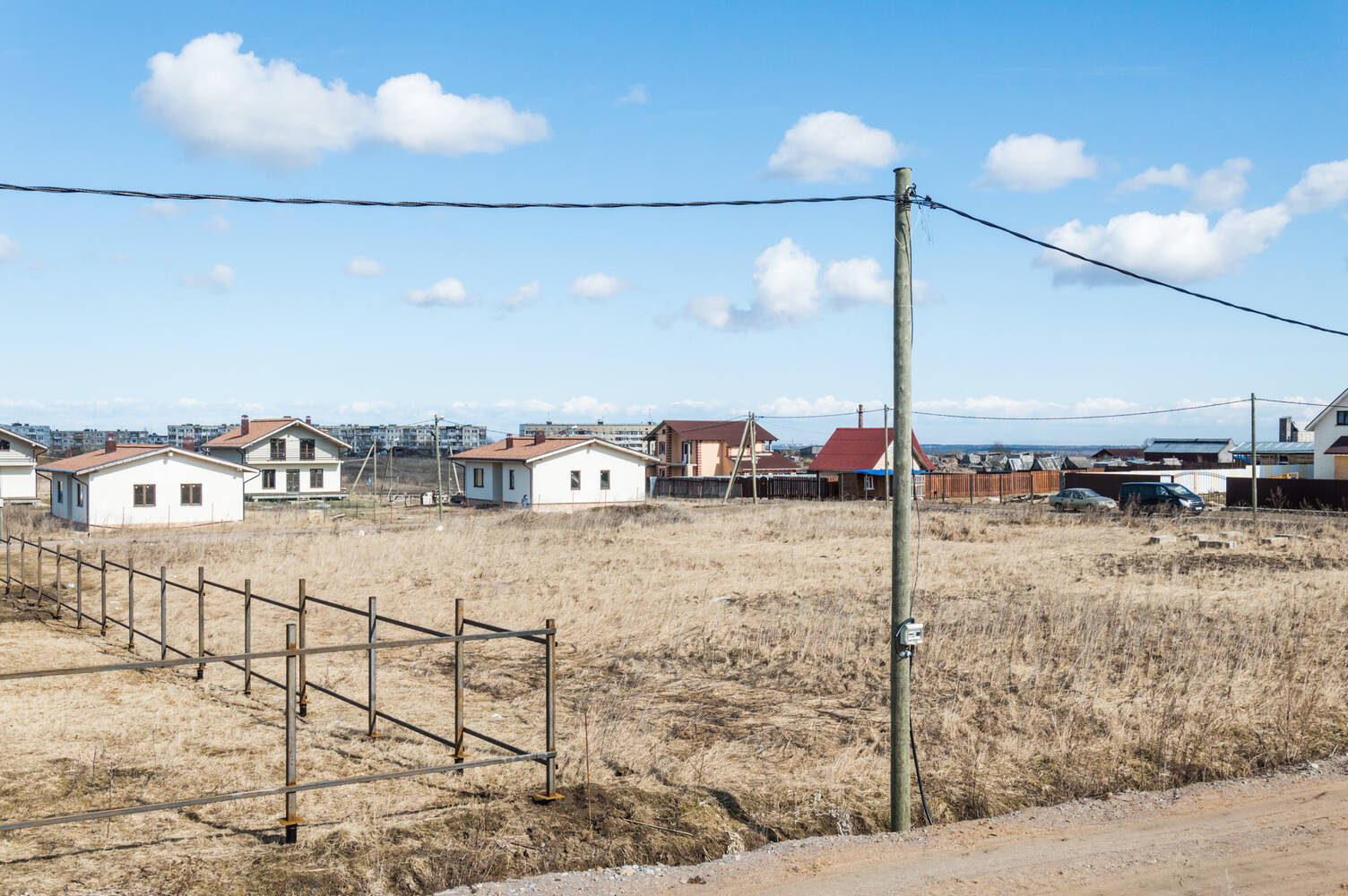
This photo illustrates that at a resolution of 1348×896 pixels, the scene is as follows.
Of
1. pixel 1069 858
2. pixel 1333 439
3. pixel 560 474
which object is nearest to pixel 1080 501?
pixel 1333 439

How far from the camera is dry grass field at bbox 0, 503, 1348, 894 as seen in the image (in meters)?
8.05

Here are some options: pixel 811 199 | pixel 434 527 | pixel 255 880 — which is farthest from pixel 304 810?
pixel 434 527

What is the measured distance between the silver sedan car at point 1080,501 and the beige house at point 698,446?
32153 mm

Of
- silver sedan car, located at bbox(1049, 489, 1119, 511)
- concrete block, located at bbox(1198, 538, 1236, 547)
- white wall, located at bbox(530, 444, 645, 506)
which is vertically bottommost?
concrete block, located at bbox(1198, 538, 1236, 547)

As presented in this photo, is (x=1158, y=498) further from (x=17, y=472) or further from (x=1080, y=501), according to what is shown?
(x=17, y=472)

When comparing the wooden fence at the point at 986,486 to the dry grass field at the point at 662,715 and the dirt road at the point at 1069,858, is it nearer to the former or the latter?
the dry grass field at the point at 662,715

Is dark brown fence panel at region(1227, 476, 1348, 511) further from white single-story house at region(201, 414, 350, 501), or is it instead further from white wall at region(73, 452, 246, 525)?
white single-story house at region(201, 414, 350, 501)

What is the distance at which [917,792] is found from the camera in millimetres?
9234

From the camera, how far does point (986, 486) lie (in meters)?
65.1

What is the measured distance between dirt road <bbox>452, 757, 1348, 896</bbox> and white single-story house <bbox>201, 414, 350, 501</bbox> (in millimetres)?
A: 59591

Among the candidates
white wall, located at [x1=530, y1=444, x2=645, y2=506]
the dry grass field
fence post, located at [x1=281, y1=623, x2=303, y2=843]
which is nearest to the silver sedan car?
white wall, located at [x1=530, y1=444, x2=645, y2=506]

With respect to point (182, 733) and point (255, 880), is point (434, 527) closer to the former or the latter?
point (182, 733)

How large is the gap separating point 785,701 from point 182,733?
724cm

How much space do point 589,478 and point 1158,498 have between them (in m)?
29.8
